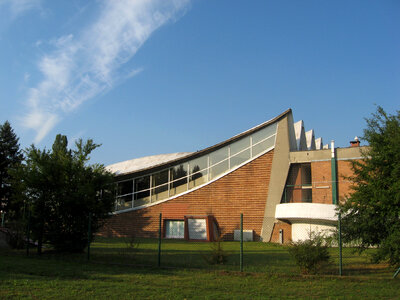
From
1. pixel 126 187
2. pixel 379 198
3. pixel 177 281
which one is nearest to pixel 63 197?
pixel 177 281

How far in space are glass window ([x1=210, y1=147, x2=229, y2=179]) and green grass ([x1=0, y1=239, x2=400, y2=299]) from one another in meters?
16.4

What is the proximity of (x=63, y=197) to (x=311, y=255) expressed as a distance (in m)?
10.2

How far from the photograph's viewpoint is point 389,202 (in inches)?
464

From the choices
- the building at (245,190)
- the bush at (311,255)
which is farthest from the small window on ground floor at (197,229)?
the bush at (311,255)

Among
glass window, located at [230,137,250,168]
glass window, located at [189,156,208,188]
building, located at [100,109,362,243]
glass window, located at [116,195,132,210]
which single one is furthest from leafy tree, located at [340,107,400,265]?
glass window, located at [116,195,132,210]

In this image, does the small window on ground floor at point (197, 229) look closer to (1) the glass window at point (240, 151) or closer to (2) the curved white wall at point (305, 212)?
(1) the glass window at point (240, 151)

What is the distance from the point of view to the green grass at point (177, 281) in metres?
8.13

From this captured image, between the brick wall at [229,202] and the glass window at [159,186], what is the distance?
0.89 meters

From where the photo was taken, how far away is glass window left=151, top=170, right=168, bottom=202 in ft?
101

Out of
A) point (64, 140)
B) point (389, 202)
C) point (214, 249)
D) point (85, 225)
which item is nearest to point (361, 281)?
point (389, 202)

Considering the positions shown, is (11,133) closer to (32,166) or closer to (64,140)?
(64,140)

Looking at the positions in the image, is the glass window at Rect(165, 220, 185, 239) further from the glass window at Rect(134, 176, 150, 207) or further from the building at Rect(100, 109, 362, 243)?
the glass window at Rect(134, 176, 150, 207)

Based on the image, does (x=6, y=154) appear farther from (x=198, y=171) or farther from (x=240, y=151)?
(x=240, y=151)

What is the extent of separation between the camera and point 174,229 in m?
29.5
